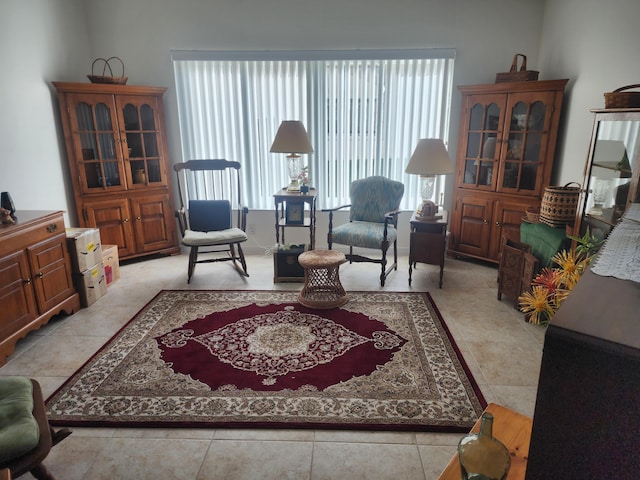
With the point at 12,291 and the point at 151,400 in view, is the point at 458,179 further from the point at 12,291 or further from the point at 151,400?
the point at 12,291

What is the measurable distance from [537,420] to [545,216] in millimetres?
3004

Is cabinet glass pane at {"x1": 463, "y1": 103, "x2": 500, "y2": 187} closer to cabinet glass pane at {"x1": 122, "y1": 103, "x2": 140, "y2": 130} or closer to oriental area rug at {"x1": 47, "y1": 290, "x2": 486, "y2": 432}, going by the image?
oriental area rug at {"x1": 47, "y1": 290, "x2": 486, "y2": 432}

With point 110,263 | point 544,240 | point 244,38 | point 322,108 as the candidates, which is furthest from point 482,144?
point 110,263

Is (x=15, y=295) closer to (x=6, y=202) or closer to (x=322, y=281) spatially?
(x=6, y=202)

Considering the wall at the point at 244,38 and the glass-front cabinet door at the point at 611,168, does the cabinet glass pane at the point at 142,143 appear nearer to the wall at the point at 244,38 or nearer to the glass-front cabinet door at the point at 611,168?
the wall at the point at 244,38

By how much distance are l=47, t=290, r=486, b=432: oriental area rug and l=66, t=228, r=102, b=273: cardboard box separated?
619 millimetres

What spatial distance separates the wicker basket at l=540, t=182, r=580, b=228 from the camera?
10.3 feet

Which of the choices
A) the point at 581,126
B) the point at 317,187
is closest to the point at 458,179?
the point at 581,126

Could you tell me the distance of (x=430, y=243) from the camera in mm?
3748

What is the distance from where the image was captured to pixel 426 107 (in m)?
4.49

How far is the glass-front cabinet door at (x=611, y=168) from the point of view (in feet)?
7.41

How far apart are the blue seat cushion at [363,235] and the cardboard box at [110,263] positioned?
2100 millimetres

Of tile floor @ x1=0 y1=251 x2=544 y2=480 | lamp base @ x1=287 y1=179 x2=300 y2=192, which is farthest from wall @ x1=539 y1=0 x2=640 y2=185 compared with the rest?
lamp base @ x1=287 y1=179 x2=300 y2=192

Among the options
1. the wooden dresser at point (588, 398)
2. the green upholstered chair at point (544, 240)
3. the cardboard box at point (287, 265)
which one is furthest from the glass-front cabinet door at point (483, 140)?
the wooden dresser at point (588, 398)
